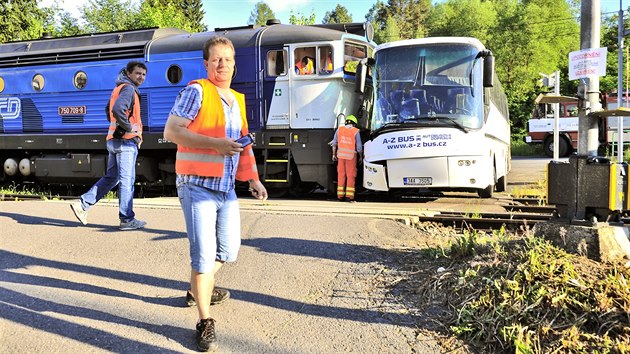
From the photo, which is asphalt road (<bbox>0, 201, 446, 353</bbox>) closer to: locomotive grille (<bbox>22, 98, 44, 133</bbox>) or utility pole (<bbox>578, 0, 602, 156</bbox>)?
utility pole (<bbox>578, 0, 602, 156</bbox>)

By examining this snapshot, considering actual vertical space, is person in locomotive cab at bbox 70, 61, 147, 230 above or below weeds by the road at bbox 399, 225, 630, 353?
above

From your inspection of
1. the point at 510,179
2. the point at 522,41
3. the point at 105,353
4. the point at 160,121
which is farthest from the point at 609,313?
the point at 522,41

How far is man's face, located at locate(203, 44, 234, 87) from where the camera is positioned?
351 centimetres

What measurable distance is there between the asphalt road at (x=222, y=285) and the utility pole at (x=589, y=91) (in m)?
2.00

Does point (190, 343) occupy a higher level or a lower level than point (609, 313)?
lower

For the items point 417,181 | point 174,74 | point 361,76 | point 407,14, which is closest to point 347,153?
point 361,76

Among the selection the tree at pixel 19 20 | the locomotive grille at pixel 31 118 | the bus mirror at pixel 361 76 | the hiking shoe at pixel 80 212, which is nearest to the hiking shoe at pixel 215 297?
the hiking shoe at pixel 80 212

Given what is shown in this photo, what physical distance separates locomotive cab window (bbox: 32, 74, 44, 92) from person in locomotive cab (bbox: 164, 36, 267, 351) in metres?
11.7

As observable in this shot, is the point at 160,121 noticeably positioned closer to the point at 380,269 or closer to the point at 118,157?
the point at 118,157

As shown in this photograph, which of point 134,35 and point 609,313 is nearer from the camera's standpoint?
point 609,313

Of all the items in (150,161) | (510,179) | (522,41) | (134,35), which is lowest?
(510,179)

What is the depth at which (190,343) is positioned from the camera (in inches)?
137

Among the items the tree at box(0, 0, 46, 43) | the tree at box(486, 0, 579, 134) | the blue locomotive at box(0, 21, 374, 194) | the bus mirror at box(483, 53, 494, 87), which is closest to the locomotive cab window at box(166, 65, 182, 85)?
the blue locomotive at box(0, 21, 374, 194)

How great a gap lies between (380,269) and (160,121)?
8742mm
